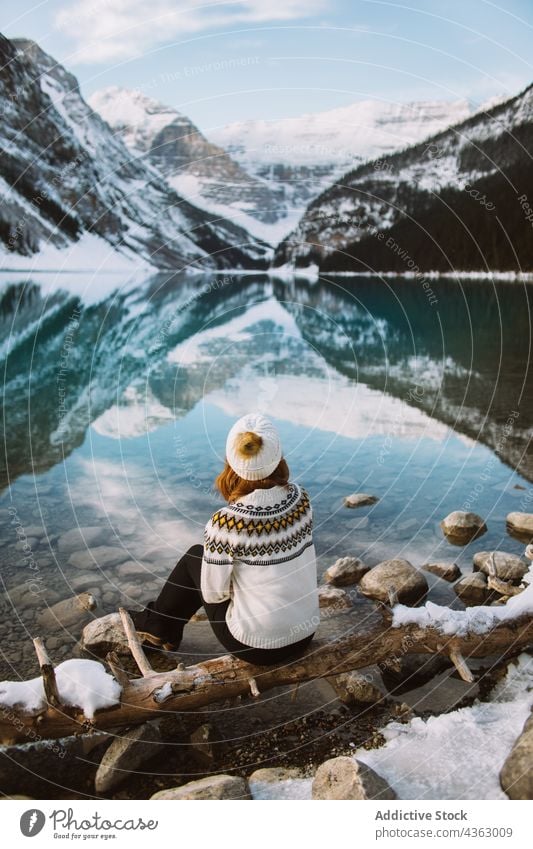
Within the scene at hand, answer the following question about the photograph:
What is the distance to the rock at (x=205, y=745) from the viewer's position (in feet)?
10.5

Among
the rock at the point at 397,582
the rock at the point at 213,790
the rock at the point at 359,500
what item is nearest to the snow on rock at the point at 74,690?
the rock at the point at 213,790

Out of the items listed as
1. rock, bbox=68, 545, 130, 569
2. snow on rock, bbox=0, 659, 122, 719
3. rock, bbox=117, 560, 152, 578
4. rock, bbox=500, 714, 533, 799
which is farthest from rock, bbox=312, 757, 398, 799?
rock, bbox=68, 545, 130, 569

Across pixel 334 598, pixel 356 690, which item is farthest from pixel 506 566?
pixel 356 690

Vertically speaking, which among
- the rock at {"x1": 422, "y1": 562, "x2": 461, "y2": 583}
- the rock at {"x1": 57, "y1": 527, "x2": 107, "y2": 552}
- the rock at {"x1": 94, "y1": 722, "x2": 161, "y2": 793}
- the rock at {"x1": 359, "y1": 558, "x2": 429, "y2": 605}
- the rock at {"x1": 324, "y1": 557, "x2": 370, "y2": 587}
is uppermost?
the rock at {"x1": 422, "y1": 562, "x2": 461, "y2": 583}

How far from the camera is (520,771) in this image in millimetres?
2771

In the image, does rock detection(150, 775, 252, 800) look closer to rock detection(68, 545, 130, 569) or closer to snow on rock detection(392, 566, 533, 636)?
snow on rock detection(392, 566, 533, 636)

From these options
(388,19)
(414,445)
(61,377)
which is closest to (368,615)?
(414,445)

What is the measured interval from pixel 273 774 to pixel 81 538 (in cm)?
314

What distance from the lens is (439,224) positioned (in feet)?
179

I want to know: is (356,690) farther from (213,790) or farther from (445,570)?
(445,570)

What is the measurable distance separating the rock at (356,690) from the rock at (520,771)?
83 centimetres

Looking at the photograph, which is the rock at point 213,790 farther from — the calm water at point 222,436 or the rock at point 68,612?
the rock at point 68,612

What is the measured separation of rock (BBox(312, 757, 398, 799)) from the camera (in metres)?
2.78

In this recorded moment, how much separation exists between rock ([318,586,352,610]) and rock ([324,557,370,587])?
0.15 metres
